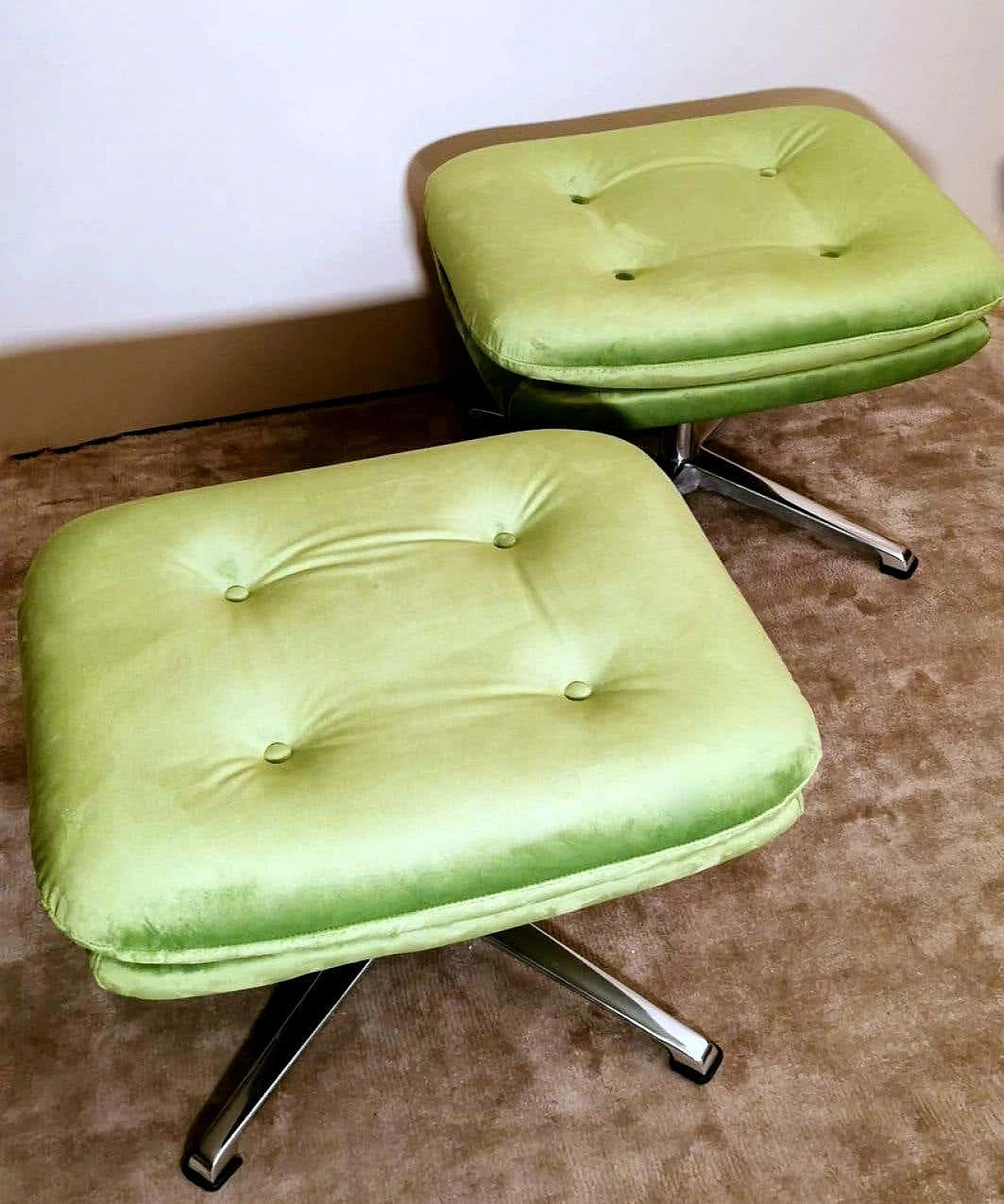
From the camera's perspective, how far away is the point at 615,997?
1148 mm

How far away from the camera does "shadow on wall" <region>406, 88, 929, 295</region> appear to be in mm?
1581

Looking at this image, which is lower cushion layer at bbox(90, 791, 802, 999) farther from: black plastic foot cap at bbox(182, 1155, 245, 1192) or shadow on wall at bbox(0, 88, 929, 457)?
shadow on wall at bbox(0, 88, 929, 457)

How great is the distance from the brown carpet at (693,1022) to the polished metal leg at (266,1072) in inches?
0.9

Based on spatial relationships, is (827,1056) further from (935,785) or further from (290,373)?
(290,373)

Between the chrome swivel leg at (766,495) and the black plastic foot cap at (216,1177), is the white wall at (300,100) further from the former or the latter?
the black plastic foot cap at (216,1177)

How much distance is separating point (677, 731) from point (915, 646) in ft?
2.18

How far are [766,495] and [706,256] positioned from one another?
14.7 inches

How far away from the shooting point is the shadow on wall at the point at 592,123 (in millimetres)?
1581

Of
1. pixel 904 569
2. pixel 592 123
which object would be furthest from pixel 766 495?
pixel 592 123

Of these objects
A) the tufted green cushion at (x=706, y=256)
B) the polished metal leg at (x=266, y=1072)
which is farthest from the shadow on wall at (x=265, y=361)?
the polished metal leg at (x=266, y=1072)

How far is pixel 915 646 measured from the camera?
4.91 feet

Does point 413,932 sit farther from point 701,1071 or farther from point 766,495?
point 766,495

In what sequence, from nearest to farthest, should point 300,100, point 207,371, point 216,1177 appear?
1. point 216,1177
2. point 300,100
3. point 207,371

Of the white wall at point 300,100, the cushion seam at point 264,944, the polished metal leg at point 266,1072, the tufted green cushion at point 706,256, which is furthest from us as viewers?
the white wall at point 300,100
